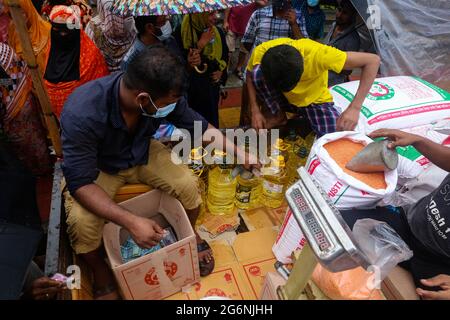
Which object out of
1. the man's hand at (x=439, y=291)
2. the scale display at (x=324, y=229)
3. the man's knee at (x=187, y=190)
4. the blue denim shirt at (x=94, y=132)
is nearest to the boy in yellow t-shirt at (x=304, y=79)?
the man's knee at (x=187, y=190)

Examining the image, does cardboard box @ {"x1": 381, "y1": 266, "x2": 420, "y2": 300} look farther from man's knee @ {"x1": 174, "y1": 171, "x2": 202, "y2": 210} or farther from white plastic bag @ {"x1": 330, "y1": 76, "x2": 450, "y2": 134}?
man's knee @ {"x1": 174, "y1": 171, "x2": 202, "y2": 210}

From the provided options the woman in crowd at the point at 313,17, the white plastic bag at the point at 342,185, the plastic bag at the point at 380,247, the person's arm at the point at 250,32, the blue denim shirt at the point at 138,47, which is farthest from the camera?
the woman in crowd at the point at 313,17

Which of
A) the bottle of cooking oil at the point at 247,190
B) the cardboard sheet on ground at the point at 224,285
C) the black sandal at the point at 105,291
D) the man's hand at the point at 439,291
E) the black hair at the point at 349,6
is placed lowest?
the cardboard sheet on ground at the point at 224,285

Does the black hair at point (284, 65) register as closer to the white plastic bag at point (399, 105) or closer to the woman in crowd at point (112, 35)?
the white plastic bag at point (399, 105)

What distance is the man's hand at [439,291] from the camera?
4.94 ft

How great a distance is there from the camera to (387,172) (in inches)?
71.2

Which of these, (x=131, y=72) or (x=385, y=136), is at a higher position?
(x=131, y=72)

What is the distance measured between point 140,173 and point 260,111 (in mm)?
1135

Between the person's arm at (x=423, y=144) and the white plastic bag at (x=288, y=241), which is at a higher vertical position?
the person's arm at (x=423, y=144)

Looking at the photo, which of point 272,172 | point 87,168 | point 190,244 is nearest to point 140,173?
point 87,168

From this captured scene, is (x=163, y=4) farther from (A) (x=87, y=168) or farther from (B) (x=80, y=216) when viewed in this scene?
(B) (x=80, y=216)

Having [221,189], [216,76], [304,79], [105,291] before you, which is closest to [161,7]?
[216,76]

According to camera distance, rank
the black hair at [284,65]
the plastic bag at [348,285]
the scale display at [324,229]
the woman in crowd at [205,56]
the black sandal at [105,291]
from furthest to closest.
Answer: the woman in crowd at [205,56], the black hair at [284,65], the black sandal at [105,291], the plastic bag at [348,285], the scale display at [324,229]
